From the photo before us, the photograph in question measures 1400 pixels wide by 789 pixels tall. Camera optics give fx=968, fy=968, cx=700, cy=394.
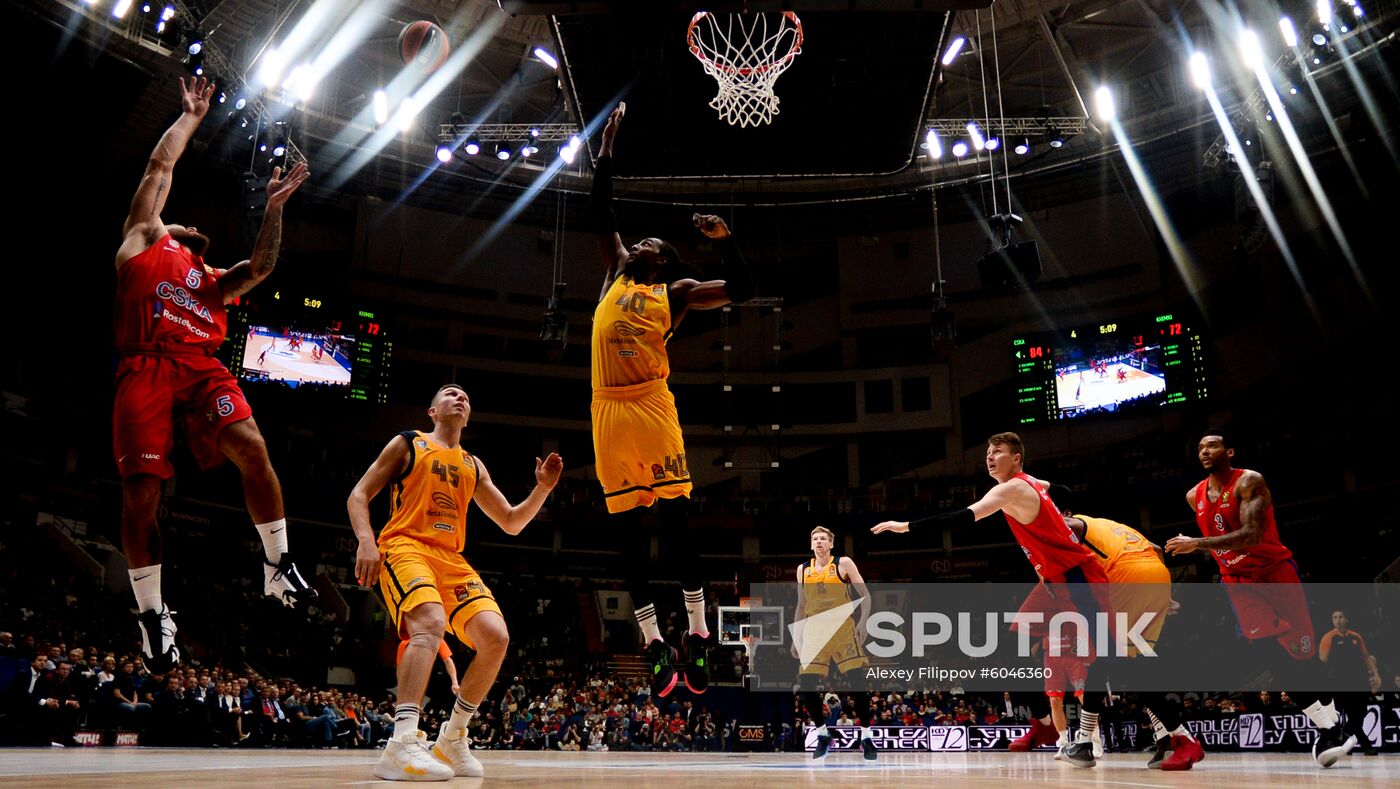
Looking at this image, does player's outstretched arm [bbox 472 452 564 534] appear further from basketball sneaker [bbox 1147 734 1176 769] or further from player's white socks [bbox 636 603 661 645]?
basketball sneaker [bbox 1147 734 1176 769]

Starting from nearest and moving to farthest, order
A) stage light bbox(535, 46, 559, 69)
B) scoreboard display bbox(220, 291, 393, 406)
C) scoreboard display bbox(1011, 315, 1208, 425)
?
stage light bbox(535, 46, 559, 69) < scoreboard display bbox(220, 291, 393, 406) < scoreboard display bbox(1011, 315, 1208, 425)

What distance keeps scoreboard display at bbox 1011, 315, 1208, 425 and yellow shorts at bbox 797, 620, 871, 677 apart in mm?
15422

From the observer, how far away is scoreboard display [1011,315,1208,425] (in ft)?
74.6

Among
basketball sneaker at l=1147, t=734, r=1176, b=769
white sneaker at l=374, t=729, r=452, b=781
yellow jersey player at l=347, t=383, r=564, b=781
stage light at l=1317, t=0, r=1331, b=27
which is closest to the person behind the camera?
white sneaker at l=374, t=729, r=452, b=781

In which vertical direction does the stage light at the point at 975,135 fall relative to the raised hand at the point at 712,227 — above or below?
above

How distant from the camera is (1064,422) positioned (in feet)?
89.6

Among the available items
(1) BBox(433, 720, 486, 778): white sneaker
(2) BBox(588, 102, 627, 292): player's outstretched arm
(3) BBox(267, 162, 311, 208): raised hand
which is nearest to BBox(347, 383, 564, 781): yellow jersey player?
(1) BBox(433, 720, 486, 778): white sneaker

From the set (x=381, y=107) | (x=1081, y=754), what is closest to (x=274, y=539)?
(x=1081, y=754)

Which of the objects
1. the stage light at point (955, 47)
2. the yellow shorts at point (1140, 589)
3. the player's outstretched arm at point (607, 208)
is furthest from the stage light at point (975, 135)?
the player's outstretched arm at point (607, 208)

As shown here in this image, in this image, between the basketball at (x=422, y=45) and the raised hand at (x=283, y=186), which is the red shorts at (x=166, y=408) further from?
the basketball at (x=422, y=45)

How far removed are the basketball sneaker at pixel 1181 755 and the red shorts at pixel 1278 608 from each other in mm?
899

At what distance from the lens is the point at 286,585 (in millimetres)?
5211

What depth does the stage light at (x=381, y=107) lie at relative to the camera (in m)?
21.9

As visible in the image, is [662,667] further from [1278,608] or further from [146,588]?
[1278,608]
